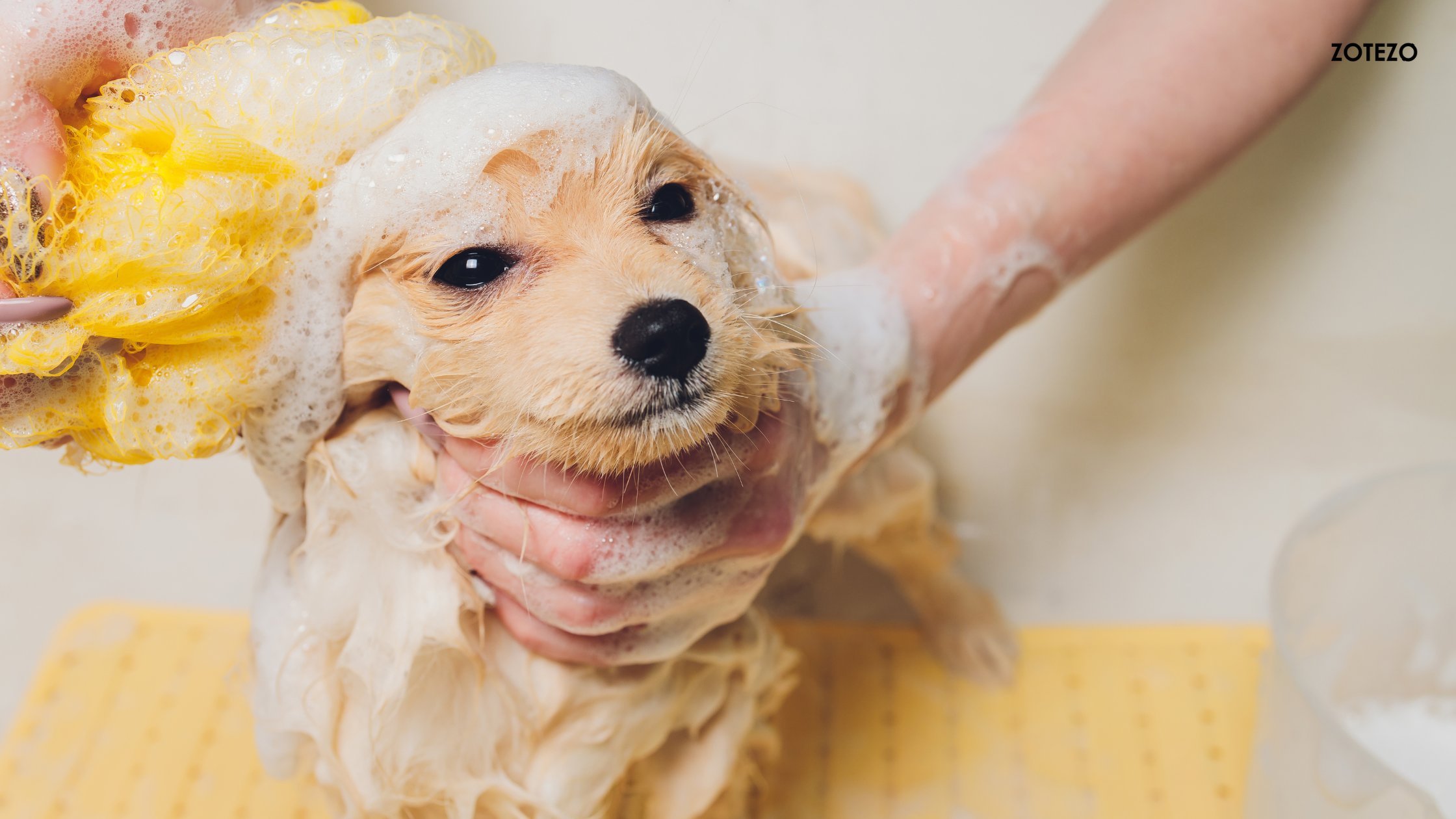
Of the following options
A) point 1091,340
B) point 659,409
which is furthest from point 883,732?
point 659,409

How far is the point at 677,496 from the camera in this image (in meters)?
0.70

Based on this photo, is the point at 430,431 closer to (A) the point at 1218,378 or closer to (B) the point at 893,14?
(B) the point at 893,14

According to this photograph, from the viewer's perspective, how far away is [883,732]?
128 cm

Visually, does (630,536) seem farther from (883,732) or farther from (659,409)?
(883,732)

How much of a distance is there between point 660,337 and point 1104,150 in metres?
0.62

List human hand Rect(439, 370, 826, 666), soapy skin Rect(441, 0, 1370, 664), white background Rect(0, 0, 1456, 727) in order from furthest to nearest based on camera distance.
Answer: white background Rect(0, 0, 1456, 727)
soapy skin Rect(441, 0, 1370, 664)
human hand Rect(439, 370, 826, 666)

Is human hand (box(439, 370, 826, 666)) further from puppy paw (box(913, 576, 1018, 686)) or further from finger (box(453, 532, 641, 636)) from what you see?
puppy paw (box(913, 576, 1018, 686))

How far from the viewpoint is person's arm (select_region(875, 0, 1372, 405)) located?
0.96 m

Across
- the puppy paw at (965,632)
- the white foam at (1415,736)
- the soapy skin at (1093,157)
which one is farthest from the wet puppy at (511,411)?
the white foam at (1415,736)

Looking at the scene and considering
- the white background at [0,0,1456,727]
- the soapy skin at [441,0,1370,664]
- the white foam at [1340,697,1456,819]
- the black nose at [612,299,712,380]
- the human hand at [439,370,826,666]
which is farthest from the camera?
the white background at [0,0,1456,727]

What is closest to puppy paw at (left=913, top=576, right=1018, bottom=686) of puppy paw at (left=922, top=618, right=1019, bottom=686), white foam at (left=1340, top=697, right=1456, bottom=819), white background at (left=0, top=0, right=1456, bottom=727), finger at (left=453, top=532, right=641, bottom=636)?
puppy paw at (left=922, top=618, right=1019, bottom=686)

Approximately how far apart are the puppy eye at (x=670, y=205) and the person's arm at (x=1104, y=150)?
325mm

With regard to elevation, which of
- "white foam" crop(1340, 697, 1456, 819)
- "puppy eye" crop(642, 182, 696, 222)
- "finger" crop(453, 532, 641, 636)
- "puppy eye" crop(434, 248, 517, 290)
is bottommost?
"white foam" crop(1340, 697, 1456, 819)

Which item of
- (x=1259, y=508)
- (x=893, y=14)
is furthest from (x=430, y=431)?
(x=1259, y=508)
